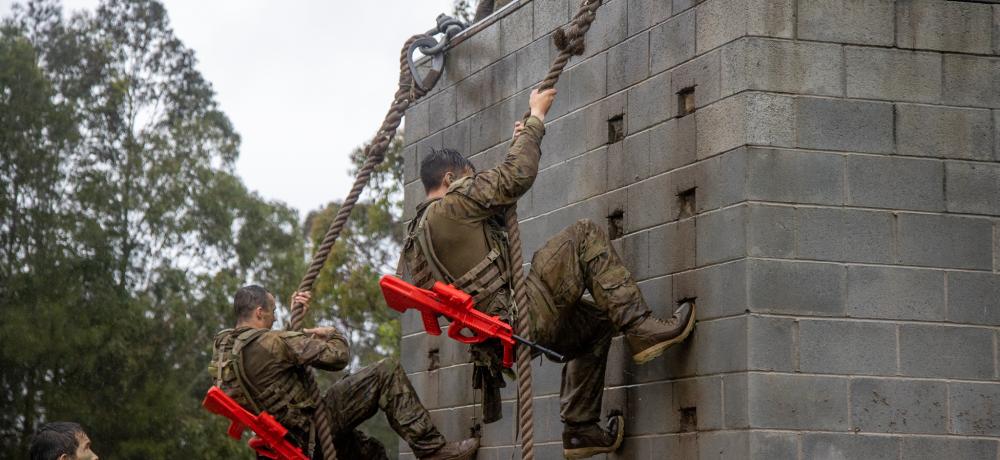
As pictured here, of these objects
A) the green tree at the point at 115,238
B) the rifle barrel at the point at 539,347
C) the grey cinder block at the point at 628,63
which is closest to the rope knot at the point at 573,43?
the grey cinder block at the point at 628,63

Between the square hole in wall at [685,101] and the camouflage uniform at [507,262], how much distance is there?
2.29ft

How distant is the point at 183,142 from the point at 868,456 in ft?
103

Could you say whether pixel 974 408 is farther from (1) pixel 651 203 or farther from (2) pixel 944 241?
(1) pixel 651 203

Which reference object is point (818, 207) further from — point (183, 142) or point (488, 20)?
point (183, 142)

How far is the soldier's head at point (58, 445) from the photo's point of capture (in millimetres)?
6230

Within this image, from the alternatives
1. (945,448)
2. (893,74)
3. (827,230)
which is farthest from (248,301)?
(945,448)

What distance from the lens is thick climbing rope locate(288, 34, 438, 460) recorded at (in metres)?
8.79

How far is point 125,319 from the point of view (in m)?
32.1

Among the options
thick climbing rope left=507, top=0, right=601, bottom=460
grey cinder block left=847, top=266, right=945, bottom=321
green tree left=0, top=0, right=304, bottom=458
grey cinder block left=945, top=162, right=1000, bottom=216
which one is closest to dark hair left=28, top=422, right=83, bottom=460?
thick climbing rope left=507, top=0, right=601, bottom=460

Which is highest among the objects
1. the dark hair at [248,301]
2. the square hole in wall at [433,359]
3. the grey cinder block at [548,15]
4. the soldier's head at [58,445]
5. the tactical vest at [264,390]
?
the grey cinder block at [548,15]

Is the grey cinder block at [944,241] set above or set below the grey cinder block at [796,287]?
above

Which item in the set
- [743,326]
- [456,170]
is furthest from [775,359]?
[456,170]

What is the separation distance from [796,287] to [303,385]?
2.93 meters

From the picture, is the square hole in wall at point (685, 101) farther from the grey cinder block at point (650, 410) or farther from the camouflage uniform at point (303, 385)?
the camouflage uniform at point (303, 385)
